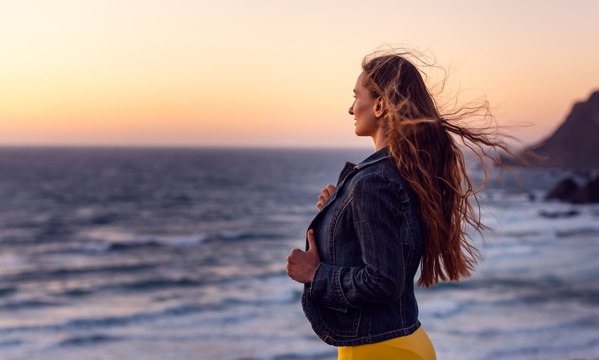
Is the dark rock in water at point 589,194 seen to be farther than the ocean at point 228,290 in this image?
Yes

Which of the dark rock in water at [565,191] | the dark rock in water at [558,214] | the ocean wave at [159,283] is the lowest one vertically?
the ocean wave at [159,283]

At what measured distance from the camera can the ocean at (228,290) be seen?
11461 mm

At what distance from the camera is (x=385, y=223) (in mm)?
1535

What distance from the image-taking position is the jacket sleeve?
154cm

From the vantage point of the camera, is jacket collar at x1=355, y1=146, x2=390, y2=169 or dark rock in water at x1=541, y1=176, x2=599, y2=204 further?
dark rock in water at x1=541, y1=176, x2=599, y2=204

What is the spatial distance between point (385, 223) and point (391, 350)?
0.45m

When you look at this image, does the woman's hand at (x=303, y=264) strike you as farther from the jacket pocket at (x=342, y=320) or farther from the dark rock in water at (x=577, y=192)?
the dark rock in water at (x=577, y=192)

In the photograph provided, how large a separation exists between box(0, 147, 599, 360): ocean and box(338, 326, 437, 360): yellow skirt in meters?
0.92

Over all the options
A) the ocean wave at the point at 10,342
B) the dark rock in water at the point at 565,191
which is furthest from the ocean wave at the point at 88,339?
the dark rock in water at the point at 565,191

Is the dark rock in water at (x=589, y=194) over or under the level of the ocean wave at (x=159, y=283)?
over

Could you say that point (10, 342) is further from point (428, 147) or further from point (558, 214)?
point (558, 214)

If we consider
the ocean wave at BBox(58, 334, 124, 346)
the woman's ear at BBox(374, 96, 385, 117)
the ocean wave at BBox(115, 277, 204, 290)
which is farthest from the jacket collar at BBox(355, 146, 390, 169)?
the ocean wave at BBox(115, 277, 204, 290)

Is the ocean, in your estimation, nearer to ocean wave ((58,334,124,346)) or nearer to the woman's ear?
ocean wave ((58,334,124,346))

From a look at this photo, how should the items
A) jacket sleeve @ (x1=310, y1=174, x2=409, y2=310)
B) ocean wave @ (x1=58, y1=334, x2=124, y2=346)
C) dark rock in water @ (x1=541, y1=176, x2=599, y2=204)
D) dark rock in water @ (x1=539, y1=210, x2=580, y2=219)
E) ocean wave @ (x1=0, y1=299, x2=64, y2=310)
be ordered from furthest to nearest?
dark rock in water @ (x1=541, y1=176, x2=599, y2=204) → dark rock in water @ (x1=539, y1=210, x2=580, y2=219) → ocean wave @ (x1=0, y1=299, x2=64, y2=310) → ocean wave @ (x1=58, y1=334, x2=124, y2=346) → jacket sleeve @ (x1=310, y1=174, x2=409, y2=310)
